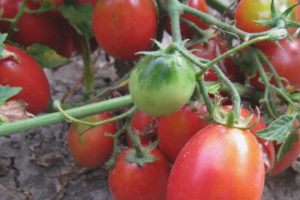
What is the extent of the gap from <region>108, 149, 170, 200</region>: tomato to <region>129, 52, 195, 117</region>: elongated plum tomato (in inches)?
13.5

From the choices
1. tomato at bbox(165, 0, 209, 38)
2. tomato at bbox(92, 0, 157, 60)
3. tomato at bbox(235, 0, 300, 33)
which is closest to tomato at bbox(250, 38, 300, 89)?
tomato at bbox(235, 0, 300, 33)

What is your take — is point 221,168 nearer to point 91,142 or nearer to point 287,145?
point 287,145

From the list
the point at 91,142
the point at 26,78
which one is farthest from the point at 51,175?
the point at 26,78

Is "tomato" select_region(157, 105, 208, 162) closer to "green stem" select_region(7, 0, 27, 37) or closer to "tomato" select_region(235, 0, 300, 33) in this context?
"tomato" select_region(235, 0, 300, 33)

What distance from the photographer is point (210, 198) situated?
2.48ft

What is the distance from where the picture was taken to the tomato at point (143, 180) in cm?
103

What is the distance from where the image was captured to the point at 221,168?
2.48 feet

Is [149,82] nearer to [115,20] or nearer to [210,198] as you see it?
[210,198]

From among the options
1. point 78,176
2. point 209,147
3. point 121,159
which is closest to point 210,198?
point 209,147

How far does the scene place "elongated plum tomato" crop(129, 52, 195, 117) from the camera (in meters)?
0.70

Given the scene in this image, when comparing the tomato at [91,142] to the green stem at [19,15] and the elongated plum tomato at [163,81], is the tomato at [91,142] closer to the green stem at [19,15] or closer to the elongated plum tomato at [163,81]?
the green stem at [19,15]

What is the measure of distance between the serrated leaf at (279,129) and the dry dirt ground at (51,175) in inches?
17.3

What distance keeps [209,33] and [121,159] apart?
0.38 m

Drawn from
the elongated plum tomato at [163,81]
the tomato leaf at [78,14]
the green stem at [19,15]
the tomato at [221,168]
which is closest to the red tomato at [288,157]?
the tomato at [221,168]
